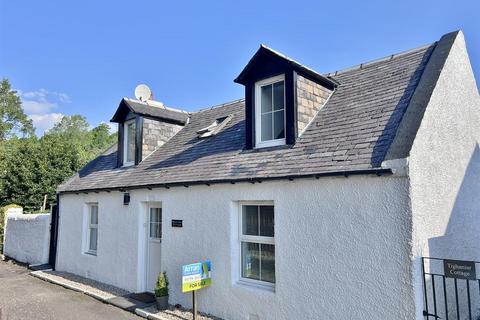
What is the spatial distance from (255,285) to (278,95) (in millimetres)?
4270

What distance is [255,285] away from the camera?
663 centimetres

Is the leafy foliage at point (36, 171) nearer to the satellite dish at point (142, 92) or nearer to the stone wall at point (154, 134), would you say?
the satellite dish at point (142, 92)

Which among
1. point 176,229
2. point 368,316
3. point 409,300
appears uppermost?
point 176,229

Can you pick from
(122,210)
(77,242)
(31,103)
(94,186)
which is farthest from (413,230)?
(31,103)

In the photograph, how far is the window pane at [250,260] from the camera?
6840 mm

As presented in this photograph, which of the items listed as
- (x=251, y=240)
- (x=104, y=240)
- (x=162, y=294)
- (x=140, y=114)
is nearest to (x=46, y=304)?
(x=104, y=240)

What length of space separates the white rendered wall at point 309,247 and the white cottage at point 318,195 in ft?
0.07

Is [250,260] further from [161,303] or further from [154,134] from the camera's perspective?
[154,134]

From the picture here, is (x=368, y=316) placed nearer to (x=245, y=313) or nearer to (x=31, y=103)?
(x=245, y=313)

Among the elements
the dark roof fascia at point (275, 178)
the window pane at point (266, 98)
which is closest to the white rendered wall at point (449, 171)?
the dark roof fascia at point (275, 178)

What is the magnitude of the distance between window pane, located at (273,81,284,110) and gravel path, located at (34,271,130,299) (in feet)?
21.9

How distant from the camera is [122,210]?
401 inches

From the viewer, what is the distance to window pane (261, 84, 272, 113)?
7.95 meters

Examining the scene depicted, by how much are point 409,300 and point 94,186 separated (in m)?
10.2
